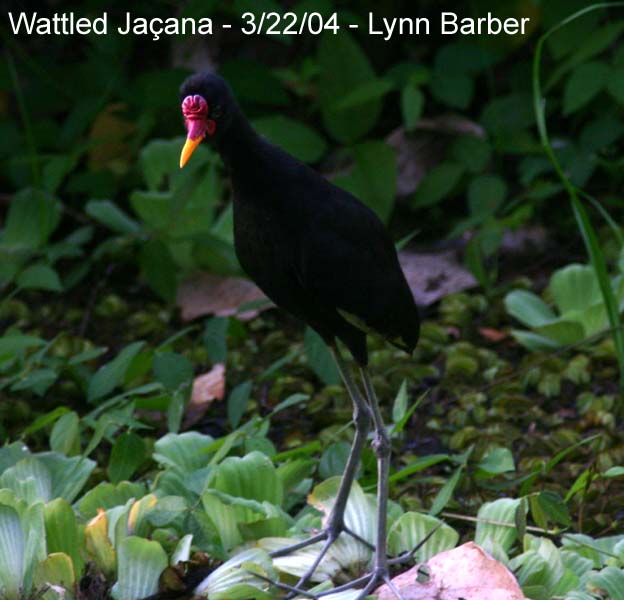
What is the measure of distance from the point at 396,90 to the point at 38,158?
4.44 ft

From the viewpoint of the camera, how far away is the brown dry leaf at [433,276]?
3.94m

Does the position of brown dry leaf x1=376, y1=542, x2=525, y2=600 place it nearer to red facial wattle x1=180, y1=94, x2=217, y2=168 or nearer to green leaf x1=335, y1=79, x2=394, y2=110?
red facial wattle x1=180, y1=94, x2=217, y2=168

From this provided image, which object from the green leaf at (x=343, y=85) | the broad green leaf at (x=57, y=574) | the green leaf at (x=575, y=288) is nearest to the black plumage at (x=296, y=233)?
the broad green leaf at (x=57, y=574)

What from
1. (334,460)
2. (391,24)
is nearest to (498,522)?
(334,460)

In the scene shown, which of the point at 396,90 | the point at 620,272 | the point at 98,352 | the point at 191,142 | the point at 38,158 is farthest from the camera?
the point at 396,90

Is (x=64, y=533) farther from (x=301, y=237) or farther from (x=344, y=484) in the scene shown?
(x=301, y=237)

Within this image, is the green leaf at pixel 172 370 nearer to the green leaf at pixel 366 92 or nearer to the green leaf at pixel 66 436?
the green leaf at pixel 66 436

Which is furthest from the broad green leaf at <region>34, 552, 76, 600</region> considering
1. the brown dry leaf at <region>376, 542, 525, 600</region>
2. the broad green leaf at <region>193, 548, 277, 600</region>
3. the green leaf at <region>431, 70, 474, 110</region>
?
the green leaf at <region>431, 70, 474, 110</region>

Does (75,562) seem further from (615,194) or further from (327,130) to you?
(615,194)

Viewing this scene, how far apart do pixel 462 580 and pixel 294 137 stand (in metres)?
2.20

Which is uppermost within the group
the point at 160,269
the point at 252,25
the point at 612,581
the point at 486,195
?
the point at 252,25

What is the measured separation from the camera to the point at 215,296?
3.94m

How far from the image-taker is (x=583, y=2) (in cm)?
425

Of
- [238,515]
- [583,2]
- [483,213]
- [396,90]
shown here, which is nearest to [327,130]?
[396,90]
